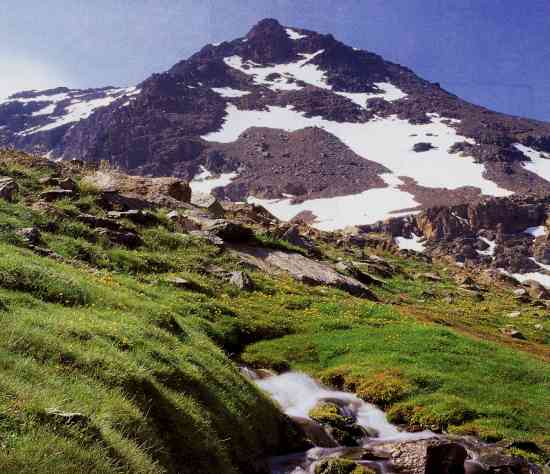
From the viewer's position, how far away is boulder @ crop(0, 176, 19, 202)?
24.4 m

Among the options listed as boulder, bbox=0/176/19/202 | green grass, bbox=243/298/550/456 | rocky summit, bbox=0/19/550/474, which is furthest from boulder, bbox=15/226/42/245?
green grass, bbox=243/298/550/456

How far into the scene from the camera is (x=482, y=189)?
612ft

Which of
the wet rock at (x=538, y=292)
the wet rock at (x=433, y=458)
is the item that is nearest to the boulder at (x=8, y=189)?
the wet rock at (x=433, y=458)

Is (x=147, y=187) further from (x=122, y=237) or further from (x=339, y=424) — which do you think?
(x=339, y=424)

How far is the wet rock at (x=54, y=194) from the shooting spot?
1053 inches

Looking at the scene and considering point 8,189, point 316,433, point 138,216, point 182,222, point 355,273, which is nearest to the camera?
point 316,433

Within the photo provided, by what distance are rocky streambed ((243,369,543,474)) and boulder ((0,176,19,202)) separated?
1501 centimetres

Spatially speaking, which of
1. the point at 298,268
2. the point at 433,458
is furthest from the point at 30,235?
the point at 298,268

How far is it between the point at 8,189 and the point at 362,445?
1976cm

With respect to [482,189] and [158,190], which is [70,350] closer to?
[158,190]

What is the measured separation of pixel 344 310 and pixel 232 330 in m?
7.18

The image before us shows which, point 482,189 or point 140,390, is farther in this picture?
point 482,189

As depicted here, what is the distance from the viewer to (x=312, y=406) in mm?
15852

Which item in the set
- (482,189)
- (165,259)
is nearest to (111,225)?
(165,259)
